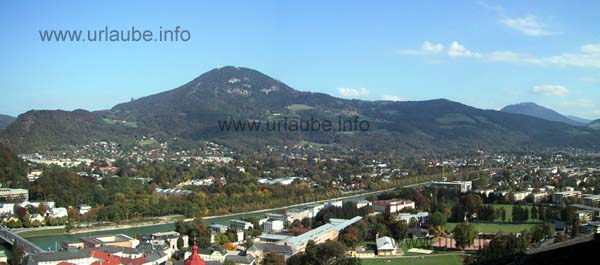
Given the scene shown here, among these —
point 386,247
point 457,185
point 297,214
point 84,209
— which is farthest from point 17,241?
point 457,185

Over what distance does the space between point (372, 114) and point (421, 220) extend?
195 feet

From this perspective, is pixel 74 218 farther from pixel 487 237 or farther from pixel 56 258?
pixel 487 237

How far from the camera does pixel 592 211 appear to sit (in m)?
22.4

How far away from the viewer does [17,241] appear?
17875 mm

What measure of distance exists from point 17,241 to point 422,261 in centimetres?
1081

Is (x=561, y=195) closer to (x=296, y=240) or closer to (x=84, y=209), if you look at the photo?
(x=296, y=240)

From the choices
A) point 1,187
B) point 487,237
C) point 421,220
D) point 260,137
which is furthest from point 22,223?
point 260,137

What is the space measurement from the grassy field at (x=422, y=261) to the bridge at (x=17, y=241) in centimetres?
817

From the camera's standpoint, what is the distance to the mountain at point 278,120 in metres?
58.9

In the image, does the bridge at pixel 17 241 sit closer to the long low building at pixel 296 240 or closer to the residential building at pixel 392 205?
the long low building at pixel 296 240

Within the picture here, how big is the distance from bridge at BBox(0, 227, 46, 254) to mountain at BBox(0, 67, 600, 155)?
31.5 m

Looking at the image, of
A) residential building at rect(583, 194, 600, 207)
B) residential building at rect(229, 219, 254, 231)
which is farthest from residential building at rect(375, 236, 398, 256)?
residential building at rect(583, 194, 600, 207)

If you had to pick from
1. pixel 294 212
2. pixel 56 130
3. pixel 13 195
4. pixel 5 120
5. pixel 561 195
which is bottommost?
pixel 294 212

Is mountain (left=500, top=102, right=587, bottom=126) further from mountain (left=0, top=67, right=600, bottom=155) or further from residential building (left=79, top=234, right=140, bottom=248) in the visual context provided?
residential building (left=79, top=234, right=140, bottom=248)
